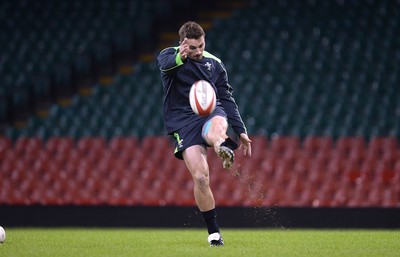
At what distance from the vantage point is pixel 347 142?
11.7 meters

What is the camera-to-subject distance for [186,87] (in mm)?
6711

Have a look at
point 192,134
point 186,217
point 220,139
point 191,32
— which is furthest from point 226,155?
point 186,217

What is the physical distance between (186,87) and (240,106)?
6.30 m

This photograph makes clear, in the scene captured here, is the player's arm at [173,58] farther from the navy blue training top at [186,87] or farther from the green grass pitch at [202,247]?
the green grass pitch at [202,247]

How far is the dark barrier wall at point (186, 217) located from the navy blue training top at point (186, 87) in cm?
434

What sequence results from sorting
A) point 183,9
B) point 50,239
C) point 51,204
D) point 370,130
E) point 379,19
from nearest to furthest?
point 50,239 < point 51,204 < point 370,130 < point 379,19 < point 183,9

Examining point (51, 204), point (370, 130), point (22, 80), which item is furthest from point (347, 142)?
point (22, 80)

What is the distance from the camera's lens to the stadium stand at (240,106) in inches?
455

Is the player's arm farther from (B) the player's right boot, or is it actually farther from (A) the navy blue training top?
Answer: (B) the player's right boot

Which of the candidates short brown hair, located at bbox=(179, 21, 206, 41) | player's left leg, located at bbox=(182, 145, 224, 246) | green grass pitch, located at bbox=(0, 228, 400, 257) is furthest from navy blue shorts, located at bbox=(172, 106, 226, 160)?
green grass pitch, located at bbox=(0, 228, 400, 257)

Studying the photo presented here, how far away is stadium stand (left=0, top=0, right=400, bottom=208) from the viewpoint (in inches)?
455

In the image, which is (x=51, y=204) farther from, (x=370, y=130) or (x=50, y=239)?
(x=370, y=130)

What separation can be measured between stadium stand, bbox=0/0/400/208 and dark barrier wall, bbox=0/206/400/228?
0.61 ft

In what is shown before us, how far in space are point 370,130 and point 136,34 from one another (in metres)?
5.36
